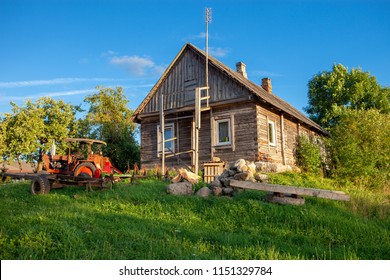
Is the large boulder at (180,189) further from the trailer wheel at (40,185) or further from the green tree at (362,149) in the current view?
the green tree at (362,149)

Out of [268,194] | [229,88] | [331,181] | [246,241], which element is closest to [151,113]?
[229,88]

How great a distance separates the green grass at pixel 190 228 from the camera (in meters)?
6.00

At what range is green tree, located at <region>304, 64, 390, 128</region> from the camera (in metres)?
32.5

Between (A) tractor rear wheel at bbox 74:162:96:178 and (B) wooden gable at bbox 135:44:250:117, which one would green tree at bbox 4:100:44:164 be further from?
(A) tractor rear wheel at bbox 74:162:96:178

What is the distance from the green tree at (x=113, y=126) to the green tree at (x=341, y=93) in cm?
1763

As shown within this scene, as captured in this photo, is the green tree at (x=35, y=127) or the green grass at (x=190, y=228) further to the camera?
the green tree at (x=35, y=127)

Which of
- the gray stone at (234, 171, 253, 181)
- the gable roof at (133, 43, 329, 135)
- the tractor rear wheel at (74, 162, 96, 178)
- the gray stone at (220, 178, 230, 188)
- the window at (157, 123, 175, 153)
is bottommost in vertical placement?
the gray stone at (220, 178, 230, 188)

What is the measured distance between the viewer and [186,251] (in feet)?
19.9

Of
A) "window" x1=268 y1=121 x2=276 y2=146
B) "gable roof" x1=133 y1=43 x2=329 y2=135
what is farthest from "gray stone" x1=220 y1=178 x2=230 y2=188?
"window" x1=268 y1=121 x2=276 y2=146

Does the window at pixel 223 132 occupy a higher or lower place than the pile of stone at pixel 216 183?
higher

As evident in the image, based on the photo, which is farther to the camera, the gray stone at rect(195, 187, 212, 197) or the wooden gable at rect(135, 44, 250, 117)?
the wooden gable at rect(135, 44, 250, 117)

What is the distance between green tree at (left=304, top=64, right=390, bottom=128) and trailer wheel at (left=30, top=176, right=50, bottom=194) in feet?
84.6

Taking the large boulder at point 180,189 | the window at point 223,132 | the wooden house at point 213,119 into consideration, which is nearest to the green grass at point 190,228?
the large boulder at point 180,189

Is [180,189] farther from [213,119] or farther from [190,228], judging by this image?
[213,119]
